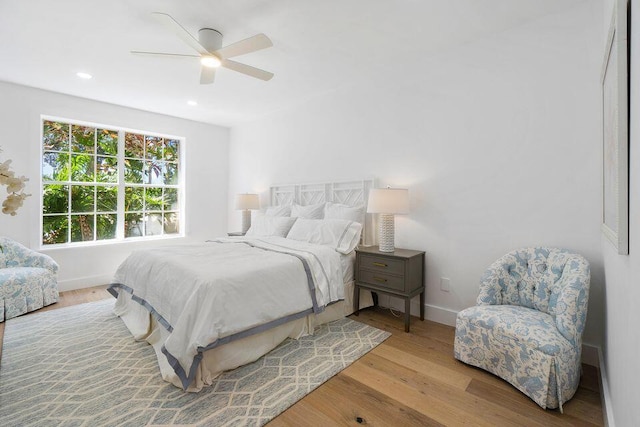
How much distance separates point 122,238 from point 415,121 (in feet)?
14.9

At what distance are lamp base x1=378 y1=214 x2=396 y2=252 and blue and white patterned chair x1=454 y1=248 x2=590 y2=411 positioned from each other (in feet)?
3.02

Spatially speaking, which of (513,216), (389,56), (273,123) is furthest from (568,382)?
(273,123)

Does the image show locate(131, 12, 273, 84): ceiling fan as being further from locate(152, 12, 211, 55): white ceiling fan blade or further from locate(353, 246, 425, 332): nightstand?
locate(353, 246, 425, 332): nightstand

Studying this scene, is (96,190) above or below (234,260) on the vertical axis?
above

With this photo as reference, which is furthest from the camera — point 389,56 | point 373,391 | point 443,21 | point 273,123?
point 273,123

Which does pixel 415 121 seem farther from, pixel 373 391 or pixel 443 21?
pixel 373 391

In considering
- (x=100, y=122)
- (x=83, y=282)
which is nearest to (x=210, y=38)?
(x=100, y=122)

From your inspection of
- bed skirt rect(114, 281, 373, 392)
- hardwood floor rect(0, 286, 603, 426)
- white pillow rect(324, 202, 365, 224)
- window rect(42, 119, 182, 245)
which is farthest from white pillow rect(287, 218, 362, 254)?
window rect(42, 119, 182, 245)

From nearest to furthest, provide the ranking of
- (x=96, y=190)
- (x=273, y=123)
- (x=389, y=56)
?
(x=389, y=56) → (x=96, y=190) → (x=273, y=123)

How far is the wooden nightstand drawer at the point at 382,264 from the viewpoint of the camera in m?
2.82

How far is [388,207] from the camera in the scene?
9.64 feet

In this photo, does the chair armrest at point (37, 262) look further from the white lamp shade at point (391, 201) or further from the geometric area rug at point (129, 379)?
the white lamp shade at point (391, 201)

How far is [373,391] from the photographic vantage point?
1920 mm

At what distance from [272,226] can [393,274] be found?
5.91 ft
